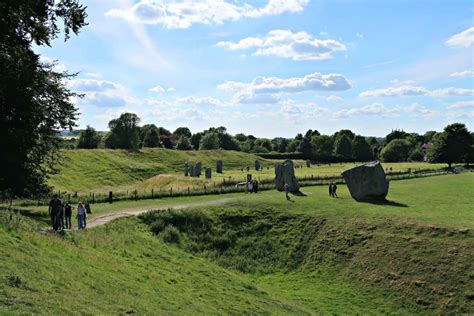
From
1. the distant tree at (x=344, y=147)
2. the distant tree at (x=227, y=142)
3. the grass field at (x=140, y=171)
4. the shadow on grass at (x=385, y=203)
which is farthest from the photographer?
the distant tree at (x=227, y=142)

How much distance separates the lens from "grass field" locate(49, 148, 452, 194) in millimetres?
64938

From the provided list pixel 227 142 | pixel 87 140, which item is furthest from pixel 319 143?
pixel 87 140

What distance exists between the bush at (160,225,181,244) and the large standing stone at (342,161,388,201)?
1557 cm

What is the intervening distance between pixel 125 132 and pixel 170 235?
8764 cm

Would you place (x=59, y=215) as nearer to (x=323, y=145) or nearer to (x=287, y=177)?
(x=287, y=177)

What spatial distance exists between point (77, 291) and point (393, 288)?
1671cm

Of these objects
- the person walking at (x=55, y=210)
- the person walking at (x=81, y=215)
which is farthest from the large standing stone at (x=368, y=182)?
the person walking at (x=55, y=210)

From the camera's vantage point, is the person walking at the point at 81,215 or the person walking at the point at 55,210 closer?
the person walking at the point at 55,210

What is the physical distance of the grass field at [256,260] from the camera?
46.5 feet

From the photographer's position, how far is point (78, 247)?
787 inches

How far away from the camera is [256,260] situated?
28406 millimetres

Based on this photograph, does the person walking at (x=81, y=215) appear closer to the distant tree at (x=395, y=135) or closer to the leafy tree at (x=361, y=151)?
the leafy tree at (x=361, y=151)

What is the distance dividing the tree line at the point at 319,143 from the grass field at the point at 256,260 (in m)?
54.1

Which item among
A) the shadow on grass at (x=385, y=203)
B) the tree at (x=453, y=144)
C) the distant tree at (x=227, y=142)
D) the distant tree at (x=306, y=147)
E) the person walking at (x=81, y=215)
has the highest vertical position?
the distant tree at (x=227, y=142)
